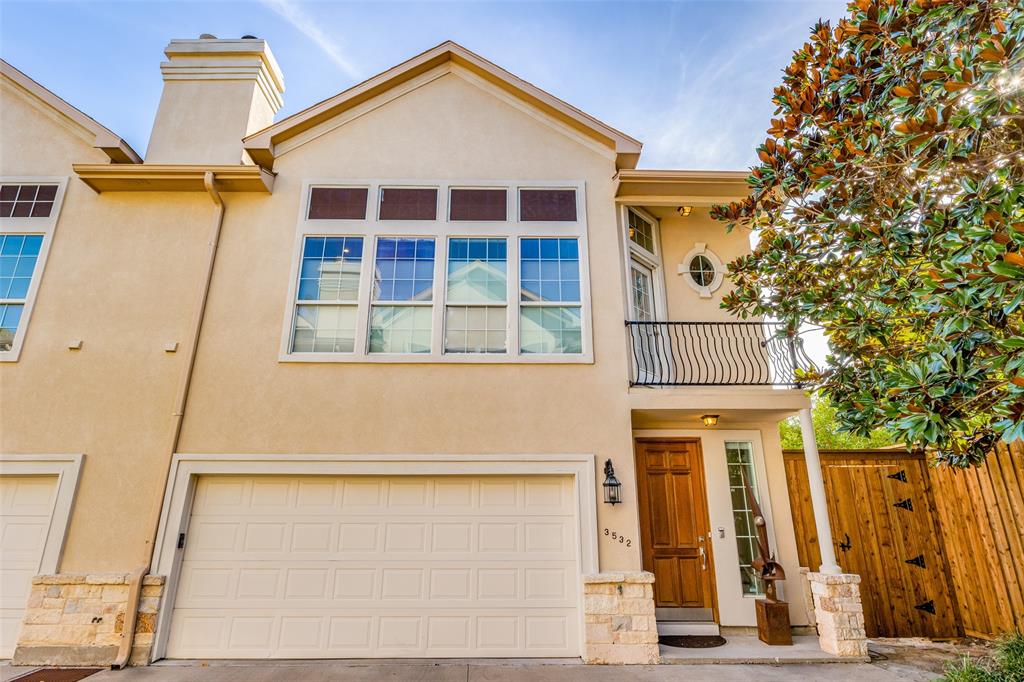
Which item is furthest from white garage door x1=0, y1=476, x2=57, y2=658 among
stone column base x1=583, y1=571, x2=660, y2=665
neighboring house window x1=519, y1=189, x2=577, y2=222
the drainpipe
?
neighboring house window x1=519, y1=189, x2=577, y2=222

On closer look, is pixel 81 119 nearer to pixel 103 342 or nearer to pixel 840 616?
pixel 103 342

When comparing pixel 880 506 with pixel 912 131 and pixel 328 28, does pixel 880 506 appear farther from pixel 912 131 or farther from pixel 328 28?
pixel 328 28

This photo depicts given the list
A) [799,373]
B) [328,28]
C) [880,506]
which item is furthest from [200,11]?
[880,506]

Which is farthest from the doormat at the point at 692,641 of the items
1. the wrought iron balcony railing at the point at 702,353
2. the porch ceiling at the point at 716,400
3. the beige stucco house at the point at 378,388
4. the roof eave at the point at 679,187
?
the roof eave at the point at 679,187

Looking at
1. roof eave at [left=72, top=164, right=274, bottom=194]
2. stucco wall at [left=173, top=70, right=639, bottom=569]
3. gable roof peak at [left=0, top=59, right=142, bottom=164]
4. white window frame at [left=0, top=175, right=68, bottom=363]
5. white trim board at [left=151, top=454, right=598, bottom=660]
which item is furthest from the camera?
gable roof peak at [left=0, top=59, right=142, bottom=164]

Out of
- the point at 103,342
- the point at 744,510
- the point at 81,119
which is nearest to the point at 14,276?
the point at 103,342

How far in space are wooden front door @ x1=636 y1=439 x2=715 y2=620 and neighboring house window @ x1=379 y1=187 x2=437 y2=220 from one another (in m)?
4.43

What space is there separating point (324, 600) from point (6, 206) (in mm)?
7168

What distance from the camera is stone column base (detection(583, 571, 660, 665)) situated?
17.7ft

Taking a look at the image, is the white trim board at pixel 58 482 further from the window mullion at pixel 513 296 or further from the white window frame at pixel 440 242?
the window mullion at pixel 513 296

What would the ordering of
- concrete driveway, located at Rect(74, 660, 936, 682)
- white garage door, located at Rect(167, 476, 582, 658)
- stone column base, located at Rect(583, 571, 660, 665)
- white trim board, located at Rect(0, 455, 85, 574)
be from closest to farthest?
concrete driveway, located at Rect(74, 660, 936, 682) < stone column base, located at Rect(583, 571, 660, 665) < white garage door, located at Rect(167, 476, 582, 658) < white trim board, located at Rect(0, 455, 85, 574)

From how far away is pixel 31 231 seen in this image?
23.0ft

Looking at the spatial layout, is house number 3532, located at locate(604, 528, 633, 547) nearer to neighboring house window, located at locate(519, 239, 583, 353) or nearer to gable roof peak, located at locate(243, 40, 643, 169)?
neighboring house window, located at locate(519, 239, 583, 353)

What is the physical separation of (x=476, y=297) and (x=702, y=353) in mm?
3407
